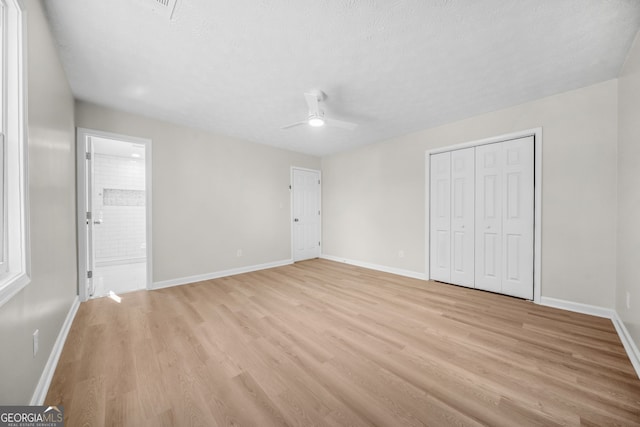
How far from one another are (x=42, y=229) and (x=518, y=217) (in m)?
4.80

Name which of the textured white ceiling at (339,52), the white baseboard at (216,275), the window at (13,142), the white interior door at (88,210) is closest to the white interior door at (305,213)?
the white baseboard at (216,275)

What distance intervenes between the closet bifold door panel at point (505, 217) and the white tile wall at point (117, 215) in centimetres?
729

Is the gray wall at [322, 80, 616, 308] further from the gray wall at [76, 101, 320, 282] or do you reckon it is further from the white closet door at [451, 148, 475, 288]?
the gray wall at [76, 101, 320, 282]

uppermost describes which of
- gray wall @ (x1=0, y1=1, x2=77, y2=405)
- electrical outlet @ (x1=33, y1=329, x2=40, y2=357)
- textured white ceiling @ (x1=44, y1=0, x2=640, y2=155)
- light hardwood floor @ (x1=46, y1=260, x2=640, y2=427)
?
textured white ceiling @ (x1=44, y1=0, x2=640, y2=155)

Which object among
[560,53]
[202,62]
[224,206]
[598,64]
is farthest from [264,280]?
[598,64]

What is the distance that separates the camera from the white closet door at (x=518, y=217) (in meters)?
3.03

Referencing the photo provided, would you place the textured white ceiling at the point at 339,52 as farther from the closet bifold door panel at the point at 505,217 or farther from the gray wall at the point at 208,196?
the closet bifold door panel at the point at 505,217

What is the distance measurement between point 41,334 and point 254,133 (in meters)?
3.48

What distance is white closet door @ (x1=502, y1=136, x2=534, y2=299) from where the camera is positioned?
303cm

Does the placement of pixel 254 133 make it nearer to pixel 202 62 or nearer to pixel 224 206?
pixel 224 206

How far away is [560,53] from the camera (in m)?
2.08

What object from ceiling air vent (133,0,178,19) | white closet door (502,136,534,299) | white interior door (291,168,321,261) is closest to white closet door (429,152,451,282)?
white closet door (502,136,534,299)

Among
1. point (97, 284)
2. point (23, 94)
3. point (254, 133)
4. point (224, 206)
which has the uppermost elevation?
point (254, 133)

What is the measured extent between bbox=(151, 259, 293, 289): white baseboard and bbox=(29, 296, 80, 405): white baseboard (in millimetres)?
1132
